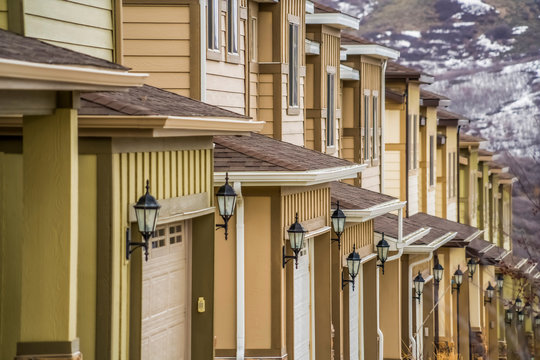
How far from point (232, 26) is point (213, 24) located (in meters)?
1.03

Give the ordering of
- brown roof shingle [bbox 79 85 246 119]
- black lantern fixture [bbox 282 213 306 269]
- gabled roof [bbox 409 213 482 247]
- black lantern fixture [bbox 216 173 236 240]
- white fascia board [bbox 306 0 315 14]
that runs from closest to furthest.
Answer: brown roof shingle [bbox 79 85 246 119], black lantern fixture [bbox 216 173 236 240], black lantern fixture [bbox 282 213 306 269], white fascia board [bbox 306 0 315 14], gabled roof [bbox 409 213 482 247]

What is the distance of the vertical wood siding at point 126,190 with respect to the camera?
35.4ft

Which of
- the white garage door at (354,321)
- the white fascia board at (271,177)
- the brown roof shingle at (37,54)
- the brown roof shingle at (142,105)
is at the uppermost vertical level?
the brown roof shingle at (37,54)

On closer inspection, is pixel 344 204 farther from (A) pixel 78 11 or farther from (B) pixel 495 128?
(B) pixel 495 128

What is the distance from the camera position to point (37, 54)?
9.05m

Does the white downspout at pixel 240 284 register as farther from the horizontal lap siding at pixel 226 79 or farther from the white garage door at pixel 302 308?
the horizontal lap siding at pixel 226 79

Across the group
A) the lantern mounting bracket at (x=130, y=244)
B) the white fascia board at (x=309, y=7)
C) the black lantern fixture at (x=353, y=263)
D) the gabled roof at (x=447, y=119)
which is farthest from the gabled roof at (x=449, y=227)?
the lantern mounting bracket at (x=130, y=244)

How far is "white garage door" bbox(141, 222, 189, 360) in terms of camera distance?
1234 centimetres

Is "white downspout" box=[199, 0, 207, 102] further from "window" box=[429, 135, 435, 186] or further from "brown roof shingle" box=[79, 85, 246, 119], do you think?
"window" box=[429, 135, 435, 186]

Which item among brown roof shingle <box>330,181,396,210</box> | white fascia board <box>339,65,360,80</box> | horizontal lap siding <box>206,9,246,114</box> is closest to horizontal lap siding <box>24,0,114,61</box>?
horizontal lap siding <box>206,9,246,114</box>

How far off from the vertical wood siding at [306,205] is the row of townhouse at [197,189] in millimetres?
52

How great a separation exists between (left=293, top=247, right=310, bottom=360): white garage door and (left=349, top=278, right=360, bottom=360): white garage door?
3.73 meters

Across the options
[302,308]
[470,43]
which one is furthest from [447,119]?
[470,43]

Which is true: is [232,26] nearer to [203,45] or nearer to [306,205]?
[203,45]
